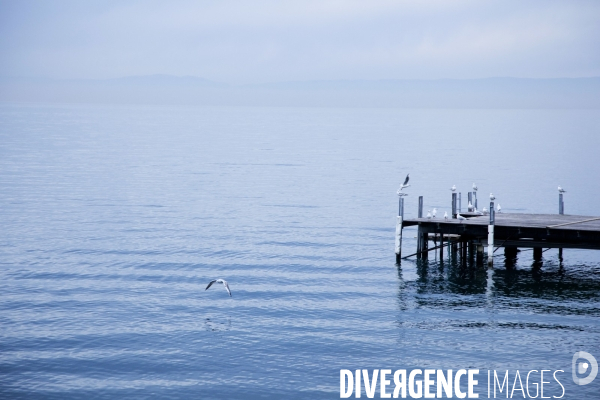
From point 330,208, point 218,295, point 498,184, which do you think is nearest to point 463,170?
point 498,184

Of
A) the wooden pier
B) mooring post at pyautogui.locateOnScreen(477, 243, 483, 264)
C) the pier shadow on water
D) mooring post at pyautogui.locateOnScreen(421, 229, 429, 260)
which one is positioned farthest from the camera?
mooring post at pyautogui.locateOnScreen(421, 229, 429, 260)

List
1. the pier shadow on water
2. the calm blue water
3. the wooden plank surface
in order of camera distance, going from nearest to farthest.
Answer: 1. the calm blue water
2. the pier shadow on water
3. the wooden plank surface

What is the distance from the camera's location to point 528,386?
23.3 meters

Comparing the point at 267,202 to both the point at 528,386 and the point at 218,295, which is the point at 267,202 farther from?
the point at 528,386

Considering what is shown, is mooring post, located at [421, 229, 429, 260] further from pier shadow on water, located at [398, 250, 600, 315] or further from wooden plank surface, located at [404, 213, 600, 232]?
wooden plank surface, located at [404, 213, 600, 232]

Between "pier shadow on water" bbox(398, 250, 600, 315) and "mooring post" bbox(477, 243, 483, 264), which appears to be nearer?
"pier shadow on water" bbox(398, 250, 600, 315)

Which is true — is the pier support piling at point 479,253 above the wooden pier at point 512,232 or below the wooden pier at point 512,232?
below

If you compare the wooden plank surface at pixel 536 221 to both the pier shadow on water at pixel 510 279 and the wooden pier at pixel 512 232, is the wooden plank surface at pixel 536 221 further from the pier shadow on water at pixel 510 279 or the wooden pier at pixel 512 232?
the pier shadow on water at pixel 510 279

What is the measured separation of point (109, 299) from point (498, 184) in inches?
2218

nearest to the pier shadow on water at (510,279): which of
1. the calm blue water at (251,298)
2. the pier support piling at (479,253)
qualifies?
the pier support piling at (479,253)

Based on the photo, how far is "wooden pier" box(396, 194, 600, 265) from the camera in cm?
3478

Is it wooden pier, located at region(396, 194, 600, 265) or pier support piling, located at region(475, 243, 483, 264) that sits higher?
wooden pier, located at region(396, 194, 600, 265)

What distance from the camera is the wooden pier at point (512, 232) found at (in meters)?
34.8

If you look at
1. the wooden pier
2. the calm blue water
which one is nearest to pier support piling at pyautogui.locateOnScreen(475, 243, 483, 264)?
the wooden pier
